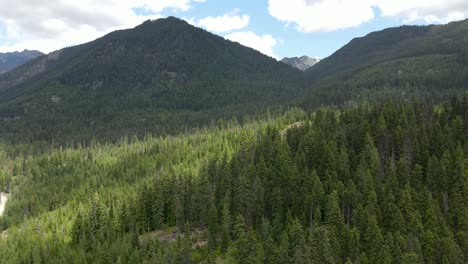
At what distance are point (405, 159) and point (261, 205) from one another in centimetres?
4407

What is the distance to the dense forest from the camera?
295ft

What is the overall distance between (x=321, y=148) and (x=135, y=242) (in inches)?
2506

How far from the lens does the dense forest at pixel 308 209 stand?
90.0m

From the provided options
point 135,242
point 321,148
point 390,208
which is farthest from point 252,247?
point 321,148

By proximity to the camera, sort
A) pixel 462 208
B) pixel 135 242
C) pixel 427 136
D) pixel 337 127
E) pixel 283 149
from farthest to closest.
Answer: pixel 337 127 < pixel 283 149 < pixel 427 136 < pixel 135 242 < pixel 462 208

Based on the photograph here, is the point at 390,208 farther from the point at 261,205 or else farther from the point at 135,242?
the point at 135,242

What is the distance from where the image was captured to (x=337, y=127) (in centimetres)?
15575

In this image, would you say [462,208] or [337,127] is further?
[337,127]

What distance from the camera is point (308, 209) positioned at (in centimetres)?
10744

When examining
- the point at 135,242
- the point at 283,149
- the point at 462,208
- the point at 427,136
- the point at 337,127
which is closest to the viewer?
the point at 462,208

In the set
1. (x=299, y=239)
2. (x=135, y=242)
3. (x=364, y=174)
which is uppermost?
(x=364, y=174)

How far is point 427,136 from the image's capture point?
131750 mm

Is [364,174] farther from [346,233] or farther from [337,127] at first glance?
[337,127]

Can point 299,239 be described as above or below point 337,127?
below
